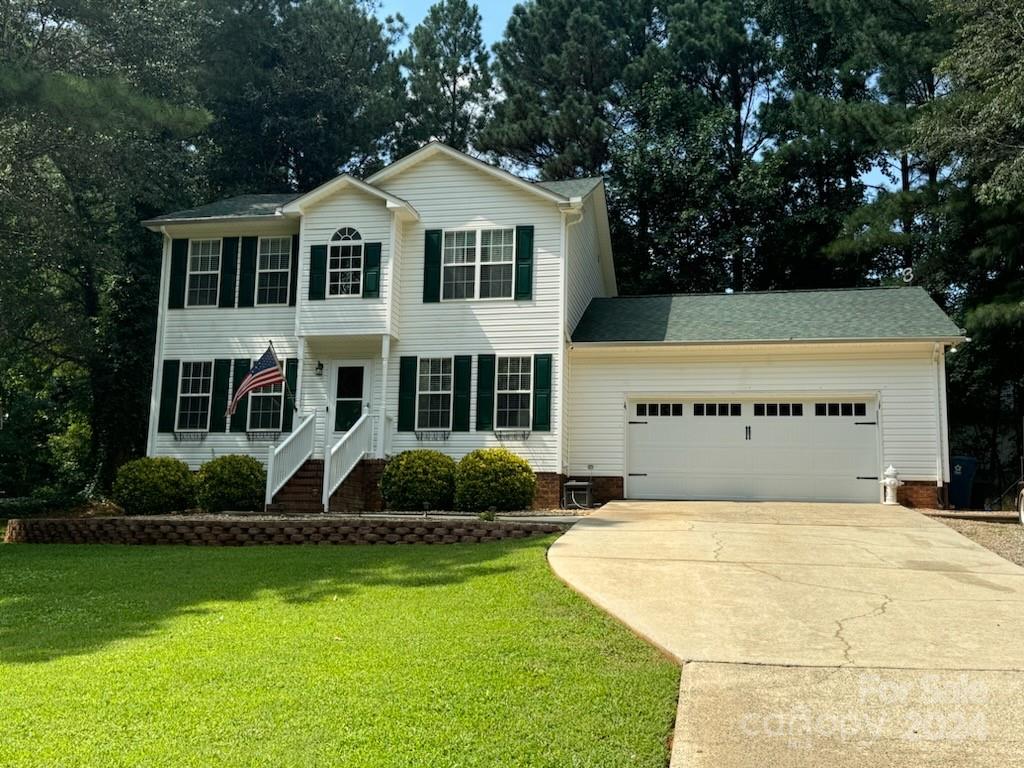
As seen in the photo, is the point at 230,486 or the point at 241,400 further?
the point at 241,400

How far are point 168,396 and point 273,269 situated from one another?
3.41 m

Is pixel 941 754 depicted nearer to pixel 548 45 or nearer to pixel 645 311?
pixel 645 311

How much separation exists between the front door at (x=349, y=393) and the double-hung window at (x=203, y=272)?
10.8 ft

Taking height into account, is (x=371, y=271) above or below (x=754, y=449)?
above

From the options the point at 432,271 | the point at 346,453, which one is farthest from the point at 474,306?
the point at 346,453

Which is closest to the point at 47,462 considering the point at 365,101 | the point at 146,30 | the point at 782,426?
the point at 146,30

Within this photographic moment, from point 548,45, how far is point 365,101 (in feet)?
23.4

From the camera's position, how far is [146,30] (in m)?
17.6

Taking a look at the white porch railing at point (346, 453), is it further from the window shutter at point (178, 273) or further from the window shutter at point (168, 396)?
the window shutter at point (178, 273)

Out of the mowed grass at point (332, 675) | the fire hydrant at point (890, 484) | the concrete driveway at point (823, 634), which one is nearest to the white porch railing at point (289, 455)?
the mowed grass at point (332, 675)

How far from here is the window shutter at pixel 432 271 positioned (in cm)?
1602

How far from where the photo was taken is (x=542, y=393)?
15.2 m

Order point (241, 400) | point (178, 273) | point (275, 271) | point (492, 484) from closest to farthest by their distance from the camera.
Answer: point (492, 484), point (241, 400), point (275, 271), point (178, 273)

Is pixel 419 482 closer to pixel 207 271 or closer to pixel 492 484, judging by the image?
pixel 492 484
